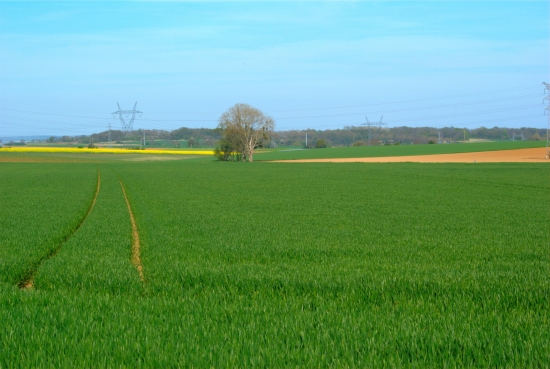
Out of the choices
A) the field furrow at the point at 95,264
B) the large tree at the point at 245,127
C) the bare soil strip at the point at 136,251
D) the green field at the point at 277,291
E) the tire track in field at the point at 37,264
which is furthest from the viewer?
the large tree at the point at 245,127

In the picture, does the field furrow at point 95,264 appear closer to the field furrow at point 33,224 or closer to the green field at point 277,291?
the green field at point 277,291

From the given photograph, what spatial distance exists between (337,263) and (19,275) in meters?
6.43

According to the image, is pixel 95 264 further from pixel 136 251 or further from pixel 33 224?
pixel 33 224

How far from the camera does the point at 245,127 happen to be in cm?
11325

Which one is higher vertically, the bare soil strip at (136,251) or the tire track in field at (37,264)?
the tire track in field at (37,264)

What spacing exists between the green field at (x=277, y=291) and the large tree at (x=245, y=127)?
302 ft

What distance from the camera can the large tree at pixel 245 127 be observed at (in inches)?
4456

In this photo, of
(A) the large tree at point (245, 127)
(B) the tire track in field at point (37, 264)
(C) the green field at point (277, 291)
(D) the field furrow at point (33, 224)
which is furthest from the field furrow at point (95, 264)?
(A) the large tree at point (245, 127)

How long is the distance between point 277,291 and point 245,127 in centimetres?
10449

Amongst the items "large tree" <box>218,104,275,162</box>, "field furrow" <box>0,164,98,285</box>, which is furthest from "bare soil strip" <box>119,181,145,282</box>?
"large tree" <box>218,104,275,162</box>

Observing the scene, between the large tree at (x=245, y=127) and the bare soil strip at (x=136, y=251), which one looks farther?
the large tree at (x=245, y=127)

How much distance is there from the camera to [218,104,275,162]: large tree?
371 ft

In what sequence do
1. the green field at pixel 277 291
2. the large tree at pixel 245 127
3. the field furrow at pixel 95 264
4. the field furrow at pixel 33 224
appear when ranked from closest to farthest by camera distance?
the green field at pixel 277 291 < the field furrow at pixel 95 264 < the field furrow at pixel 33 224 < the large tree at pixel 245 127

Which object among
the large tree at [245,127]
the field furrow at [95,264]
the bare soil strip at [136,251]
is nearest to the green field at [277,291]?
the field furrow at [95,264]
